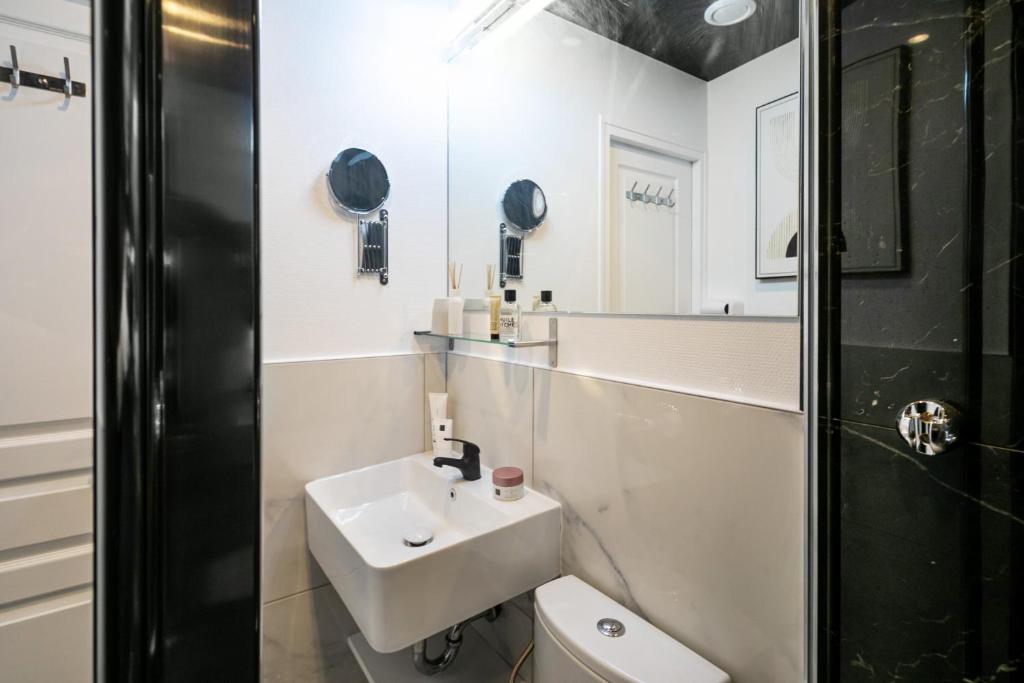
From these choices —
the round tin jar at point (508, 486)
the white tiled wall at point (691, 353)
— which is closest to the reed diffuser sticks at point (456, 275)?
the white tiled wall at point (691, 353)

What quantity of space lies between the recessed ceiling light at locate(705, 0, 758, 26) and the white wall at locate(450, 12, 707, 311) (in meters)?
0.10

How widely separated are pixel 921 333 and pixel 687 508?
0.44 metres

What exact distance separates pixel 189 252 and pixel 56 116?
980mm

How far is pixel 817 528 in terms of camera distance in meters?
0.65

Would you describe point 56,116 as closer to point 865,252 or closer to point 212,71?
point 212,71

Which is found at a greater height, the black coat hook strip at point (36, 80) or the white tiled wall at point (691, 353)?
the black coat hook strip at point (36, 80)

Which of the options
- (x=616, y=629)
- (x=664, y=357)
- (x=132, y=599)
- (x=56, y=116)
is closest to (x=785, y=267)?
(x=664, y=357)

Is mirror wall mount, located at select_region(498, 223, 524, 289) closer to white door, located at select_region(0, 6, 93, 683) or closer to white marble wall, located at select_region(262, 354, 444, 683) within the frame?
white marble wall, located at select_region(262, 354, 444, 683)

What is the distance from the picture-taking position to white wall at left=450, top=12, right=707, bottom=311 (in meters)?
0.96

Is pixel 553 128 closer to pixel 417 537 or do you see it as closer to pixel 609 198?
pixel 609 198

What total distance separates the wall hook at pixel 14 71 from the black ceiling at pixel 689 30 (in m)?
1.13

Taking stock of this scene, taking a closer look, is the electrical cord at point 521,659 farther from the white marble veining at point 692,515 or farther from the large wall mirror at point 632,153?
→ the large wall mirror at point 632,153

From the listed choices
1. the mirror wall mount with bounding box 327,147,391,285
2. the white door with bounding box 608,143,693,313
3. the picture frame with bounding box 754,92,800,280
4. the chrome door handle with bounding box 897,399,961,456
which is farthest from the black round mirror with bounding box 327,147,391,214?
the chrome door handle with bounding box 897,399,961,456

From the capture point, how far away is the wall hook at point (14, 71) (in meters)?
0.86
